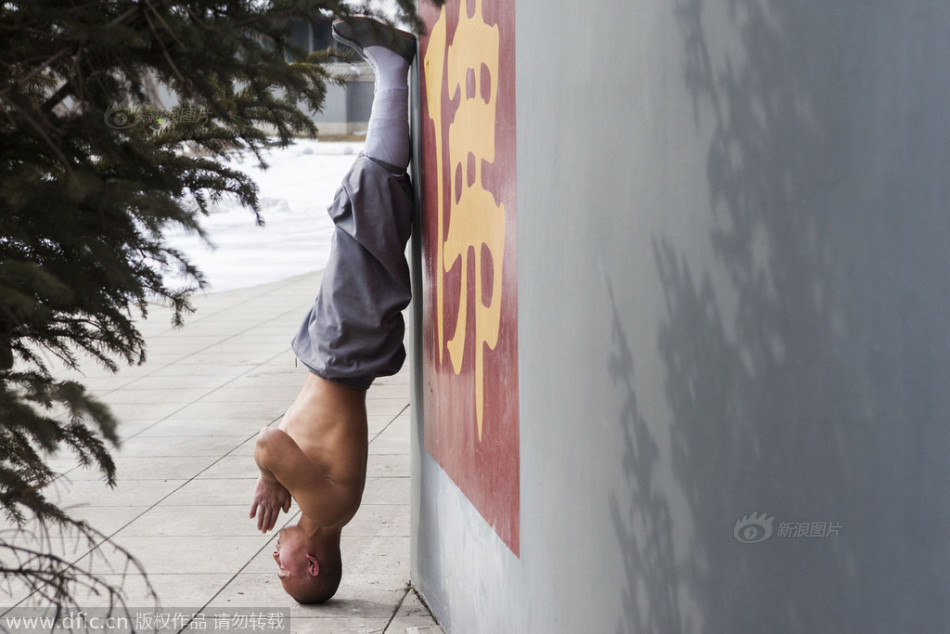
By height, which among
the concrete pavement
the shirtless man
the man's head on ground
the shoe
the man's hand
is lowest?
the concrete pavement

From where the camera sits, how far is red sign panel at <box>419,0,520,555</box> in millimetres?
3920

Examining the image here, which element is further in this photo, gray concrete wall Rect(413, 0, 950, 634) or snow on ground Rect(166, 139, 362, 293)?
snow on ground Rect(166, 139, 362, 293)

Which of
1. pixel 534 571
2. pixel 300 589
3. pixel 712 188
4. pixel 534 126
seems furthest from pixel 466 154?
pixel 300 589

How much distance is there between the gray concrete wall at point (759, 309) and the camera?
7.68 ft

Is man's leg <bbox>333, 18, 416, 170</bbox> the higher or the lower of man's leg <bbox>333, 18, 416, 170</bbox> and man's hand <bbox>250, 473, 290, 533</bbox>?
the higher

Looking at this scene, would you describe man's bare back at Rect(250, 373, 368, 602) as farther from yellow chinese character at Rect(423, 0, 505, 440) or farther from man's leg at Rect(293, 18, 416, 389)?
yellow chinese character at Rect(423, 0, 505, 440)

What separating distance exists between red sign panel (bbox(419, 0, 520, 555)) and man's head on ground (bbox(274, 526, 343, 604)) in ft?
2.24

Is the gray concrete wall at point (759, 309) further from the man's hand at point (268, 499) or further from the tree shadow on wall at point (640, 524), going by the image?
the man's hand at point (268, 499)

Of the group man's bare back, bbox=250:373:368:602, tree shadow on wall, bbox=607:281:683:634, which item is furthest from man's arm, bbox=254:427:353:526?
tree shadow on wall, bbox=607:281:683:634

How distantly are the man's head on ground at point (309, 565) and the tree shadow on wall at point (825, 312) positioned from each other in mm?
2997

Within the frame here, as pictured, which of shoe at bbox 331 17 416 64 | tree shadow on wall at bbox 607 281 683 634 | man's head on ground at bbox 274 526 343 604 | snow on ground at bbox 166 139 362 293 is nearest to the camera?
tree shadow on wall at bbox 607 281 683 634

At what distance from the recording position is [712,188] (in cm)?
261

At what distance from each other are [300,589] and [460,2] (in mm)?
2798

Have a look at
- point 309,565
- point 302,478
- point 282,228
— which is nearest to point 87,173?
point 302,478
